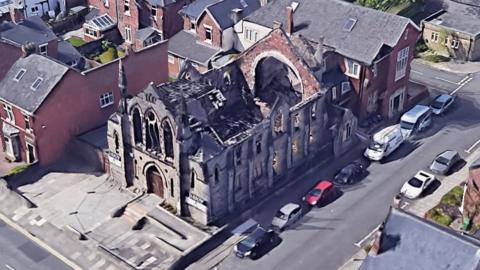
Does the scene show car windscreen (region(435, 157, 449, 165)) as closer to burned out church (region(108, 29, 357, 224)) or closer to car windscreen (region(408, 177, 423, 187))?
car windscreen (region(408, 177, 423, 187))

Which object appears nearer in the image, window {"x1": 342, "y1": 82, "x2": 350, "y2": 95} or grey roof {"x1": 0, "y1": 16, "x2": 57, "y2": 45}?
window {"x1": 342, "y1": 82, "x2": 350, "y2": 95}

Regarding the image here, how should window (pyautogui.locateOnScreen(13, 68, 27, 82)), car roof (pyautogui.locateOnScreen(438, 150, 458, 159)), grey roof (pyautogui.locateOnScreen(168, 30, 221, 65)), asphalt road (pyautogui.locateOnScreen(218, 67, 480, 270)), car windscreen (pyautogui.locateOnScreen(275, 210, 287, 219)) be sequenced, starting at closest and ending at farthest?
1. asphalt road (pyautogui.locateOnScreen(218, 67, 480, 270))
2. car windscreen (pyautogui.locateOnScreen(275, 210, 287, 219))
3. car roof (pyautogui.locateOnScreen(438, 150, 458, 159))
4. window (pyautogui.locateOnScreen(13, 68, 27, 82))
5. grey roof (pyautogui.locateOnScreen(168, 30, 221, 65))

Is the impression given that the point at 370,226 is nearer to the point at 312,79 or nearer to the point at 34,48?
the point at 312,79

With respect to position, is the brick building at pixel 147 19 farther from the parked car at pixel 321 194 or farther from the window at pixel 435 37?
the parked car at pixel 321 194

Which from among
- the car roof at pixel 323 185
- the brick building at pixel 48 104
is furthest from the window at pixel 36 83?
the car roof at pixel 323 185

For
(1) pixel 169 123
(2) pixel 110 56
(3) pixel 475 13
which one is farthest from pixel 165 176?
(3) pixel 475 13

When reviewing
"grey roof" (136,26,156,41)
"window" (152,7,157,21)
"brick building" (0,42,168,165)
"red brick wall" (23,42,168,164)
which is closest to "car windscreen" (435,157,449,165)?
"red brick wall" (23,42,168,164)
